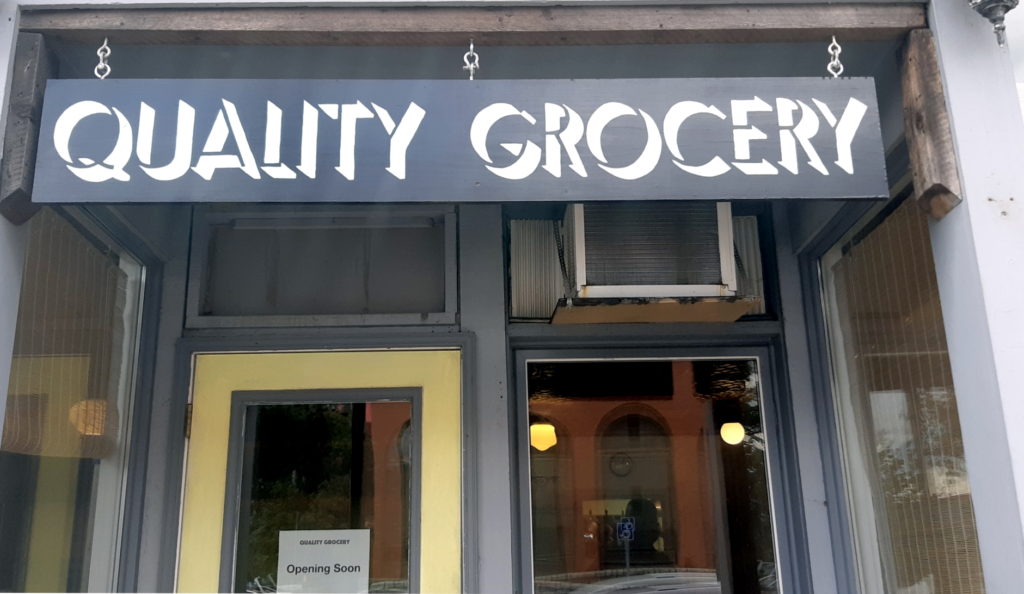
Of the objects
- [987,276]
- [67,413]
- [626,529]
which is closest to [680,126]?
[987,276]

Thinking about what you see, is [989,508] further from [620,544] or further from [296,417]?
[296,417]

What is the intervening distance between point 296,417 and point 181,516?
53 cm

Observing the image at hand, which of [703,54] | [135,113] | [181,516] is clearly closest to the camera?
[135,113]

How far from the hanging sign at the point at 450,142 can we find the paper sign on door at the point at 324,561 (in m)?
1.58

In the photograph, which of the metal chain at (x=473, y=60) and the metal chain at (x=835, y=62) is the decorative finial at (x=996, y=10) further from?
the metal chain at (x=473, y=60)

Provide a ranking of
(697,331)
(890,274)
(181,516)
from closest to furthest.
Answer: (890,274) < (181,516) < (697,331)

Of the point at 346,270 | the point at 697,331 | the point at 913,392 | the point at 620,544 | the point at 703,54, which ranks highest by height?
the point at 703,54

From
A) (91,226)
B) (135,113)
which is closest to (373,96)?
(135,113)

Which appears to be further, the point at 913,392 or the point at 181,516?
the point at 181,516

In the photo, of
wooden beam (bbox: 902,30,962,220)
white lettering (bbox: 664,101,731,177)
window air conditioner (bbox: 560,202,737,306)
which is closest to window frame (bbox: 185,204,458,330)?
window air conditioner (bbox: 560,202,737,306)

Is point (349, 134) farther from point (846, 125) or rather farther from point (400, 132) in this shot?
point (846, 125)

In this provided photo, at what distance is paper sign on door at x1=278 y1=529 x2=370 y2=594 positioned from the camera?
3236 mm

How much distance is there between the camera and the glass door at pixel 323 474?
3211 millimetres

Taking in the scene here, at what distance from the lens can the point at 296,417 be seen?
11.0ft
